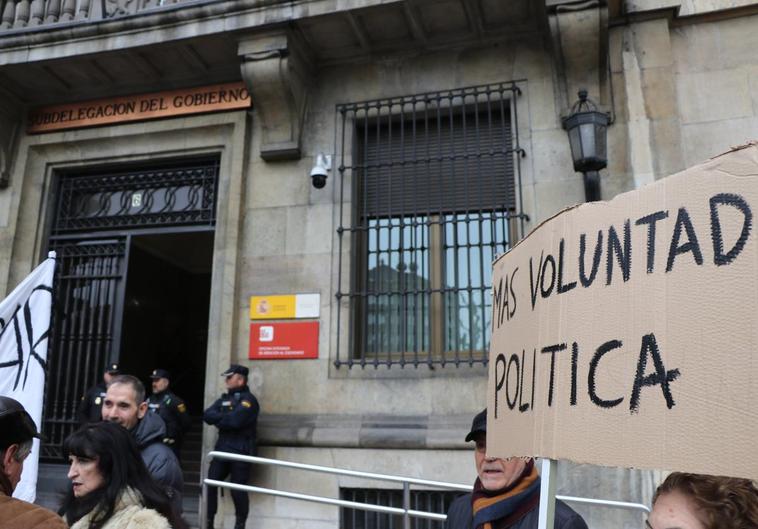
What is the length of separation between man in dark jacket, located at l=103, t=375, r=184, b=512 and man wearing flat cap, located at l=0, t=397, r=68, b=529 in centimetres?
99

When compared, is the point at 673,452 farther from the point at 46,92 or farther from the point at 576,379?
the point at 46,92

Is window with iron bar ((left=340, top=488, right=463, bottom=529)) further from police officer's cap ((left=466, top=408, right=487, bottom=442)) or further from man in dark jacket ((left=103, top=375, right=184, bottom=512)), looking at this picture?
police officer's cap ((left=466, top=408, right=487, bottom=442))

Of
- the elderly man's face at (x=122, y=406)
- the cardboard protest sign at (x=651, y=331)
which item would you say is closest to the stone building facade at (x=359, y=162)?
the elderly man's face at (x=122, y=406)

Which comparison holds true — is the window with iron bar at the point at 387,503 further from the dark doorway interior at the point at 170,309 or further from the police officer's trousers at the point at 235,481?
the dark doorway interior at the point at 170,309

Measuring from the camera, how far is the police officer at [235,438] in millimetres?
Answer: 5809

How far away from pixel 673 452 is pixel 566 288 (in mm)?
546

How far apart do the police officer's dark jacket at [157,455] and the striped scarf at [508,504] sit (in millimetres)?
1539

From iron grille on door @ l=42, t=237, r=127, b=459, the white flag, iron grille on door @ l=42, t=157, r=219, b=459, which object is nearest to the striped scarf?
the white flag

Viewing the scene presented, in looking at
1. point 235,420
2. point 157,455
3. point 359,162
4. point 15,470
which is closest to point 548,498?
point 15,470

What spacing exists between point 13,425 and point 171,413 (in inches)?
164

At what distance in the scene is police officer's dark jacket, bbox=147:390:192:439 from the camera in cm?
602

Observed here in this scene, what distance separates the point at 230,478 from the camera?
6008 millimetres

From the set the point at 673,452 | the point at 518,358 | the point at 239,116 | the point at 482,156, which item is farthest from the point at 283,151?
the point at 673,452

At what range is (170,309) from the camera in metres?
12.6
